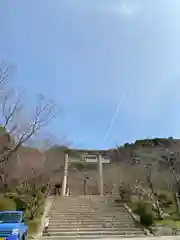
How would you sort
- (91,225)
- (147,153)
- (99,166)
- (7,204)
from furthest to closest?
(147,153) < (99,166) < (7,204) < (91,225)

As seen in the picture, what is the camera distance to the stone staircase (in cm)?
1922

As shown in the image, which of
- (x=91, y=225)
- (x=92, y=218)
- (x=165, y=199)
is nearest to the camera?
(x=91, y=225)

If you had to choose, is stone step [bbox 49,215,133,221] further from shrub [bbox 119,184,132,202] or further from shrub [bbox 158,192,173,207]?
shrub [bbox 158,192,173,207]

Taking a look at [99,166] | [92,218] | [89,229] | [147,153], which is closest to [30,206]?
[92,218]

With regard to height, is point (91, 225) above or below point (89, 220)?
below

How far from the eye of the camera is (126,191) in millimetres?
28922

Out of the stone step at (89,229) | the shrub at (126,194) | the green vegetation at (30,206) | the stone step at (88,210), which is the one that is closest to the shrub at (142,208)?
the stone step at (88,210)

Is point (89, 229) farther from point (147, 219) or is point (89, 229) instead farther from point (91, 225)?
point (147, 219)

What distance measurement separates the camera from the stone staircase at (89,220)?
19.2 m

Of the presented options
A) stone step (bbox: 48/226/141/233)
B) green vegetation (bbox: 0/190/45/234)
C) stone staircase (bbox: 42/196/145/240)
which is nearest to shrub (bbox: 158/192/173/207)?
stone staircase (bbox: 42/196/145/240)

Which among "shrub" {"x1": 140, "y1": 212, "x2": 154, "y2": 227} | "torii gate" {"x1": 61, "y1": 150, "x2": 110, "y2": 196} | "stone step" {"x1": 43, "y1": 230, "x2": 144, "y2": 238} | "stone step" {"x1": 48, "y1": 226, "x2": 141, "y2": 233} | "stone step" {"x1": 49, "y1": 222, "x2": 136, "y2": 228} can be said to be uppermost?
"torii gate" {"x1": 61, "y1": 150, "x2": 110, "y2": 196}

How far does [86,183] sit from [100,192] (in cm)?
519

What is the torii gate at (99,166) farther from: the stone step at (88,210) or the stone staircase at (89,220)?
the stone step at (88,210)

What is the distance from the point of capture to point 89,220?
21.9m
